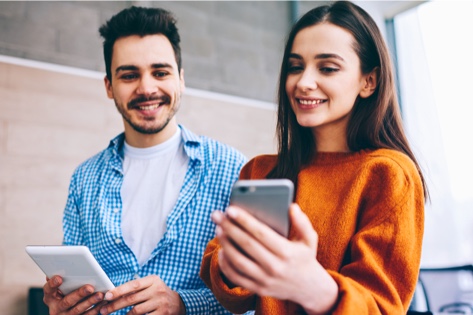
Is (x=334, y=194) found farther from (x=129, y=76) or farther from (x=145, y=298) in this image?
(x=129, y=76)

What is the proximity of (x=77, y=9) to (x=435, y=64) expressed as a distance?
2287mm

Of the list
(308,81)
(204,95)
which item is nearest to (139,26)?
(308,81)

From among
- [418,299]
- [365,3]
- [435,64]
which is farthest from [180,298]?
[365,3]

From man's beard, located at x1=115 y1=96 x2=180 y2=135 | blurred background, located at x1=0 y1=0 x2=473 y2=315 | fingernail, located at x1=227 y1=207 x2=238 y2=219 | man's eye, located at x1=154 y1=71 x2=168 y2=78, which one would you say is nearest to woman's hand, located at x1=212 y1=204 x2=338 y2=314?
fingernail, located at x1=227 y1=207 x2=238 y2=219

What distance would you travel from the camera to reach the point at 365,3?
3766mm

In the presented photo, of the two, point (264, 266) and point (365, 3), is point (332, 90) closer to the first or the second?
point (264, 266)

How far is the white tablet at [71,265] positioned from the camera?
113 cm

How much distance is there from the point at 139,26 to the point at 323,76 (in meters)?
1.01

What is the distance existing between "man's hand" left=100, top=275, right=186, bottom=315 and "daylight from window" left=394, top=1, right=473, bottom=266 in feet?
7.37

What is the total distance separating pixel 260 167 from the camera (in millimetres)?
1199

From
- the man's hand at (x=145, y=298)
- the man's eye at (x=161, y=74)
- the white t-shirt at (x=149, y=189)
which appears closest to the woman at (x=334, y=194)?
the man's hand at (x=145, y=298)

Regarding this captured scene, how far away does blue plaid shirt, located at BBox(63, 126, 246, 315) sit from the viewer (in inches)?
60.8

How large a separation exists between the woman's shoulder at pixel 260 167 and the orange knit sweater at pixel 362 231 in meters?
0.11

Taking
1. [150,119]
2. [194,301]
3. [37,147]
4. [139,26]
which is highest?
[139,26]
